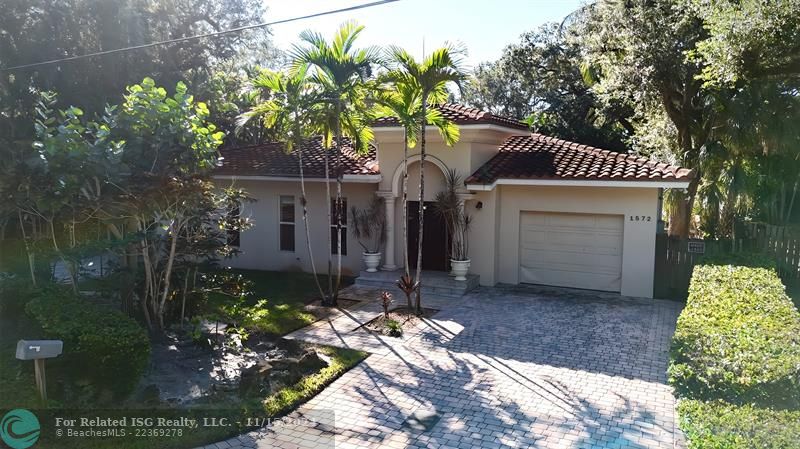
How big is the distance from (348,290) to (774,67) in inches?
460

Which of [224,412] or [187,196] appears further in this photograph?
[187,196]

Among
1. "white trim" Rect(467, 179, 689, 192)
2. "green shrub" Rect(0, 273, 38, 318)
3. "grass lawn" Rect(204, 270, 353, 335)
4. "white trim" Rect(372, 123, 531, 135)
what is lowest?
"grass lawn" Rect(204, 270, 353, 335)

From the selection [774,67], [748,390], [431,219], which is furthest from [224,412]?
[774,67]

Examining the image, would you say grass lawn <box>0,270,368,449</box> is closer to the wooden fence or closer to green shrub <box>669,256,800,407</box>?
green shrub <box>669,256,800,407</box>

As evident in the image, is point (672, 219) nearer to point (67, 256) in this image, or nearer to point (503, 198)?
point (503, 198)

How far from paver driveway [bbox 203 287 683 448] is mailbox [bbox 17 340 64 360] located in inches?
82.5

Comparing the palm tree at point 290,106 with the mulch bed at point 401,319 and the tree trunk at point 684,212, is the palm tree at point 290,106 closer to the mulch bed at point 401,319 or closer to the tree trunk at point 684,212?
the mulch bed at point 401,319

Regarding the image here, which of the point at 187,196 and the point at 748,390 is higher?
the point at 187,196

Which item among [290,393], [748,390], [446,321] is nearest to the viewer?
[748,390]

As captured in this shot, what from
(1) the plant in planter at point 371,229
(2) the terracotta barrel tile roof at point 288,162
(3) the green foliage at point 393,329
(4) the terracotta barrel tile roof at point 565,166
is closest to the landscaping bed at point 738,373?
(3) the green foliage at point 393,329

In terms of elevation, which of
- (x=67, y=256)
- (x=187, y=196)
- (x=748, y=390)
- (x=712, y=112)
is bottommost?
(x=748, y=390)

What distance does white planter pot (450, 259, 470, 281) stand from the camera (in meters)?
14.1

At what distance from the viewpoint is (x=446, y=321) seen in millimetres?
11555

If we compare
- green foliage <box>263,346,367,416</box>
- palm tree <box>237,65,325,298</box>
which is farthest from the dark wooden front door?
green foliage <box>263,346,367,416</box>
